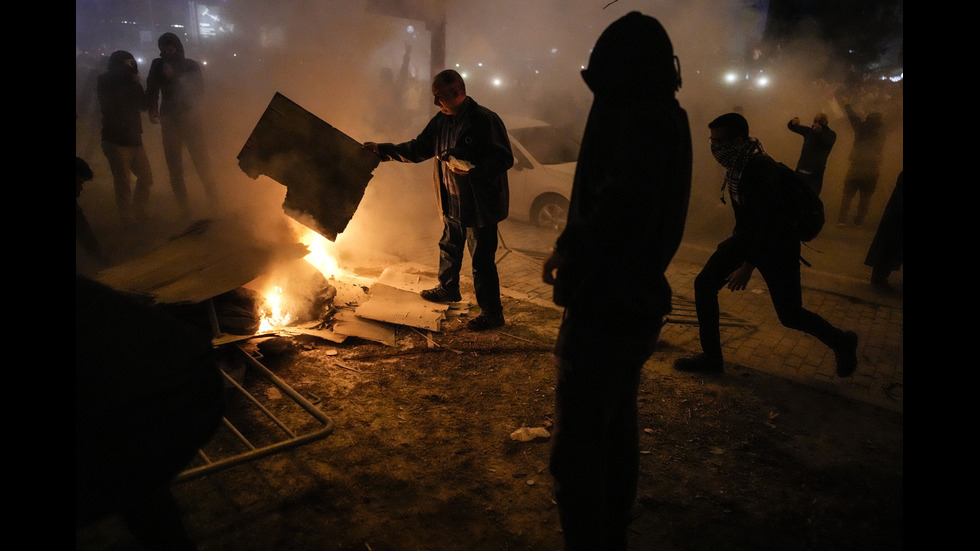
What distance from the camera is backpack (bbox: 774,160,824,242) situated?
11.6 ft

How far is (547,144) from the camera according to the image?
9.33 metres

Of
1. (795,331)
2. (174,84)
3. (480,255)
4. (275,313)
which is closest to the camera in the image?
(275,313)

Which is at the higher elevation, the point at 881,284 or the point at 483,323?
the point at 881,284

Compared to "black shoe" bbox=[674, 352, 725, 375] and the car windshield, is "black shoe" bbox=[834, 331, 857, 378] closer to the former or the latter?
"black shoe" bbox=[674, 352, 725, 375]

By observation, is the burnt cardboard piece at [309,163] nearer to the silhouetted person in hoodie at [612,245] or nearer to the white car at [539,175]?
the silhouetted person in hoodie at [612,245]

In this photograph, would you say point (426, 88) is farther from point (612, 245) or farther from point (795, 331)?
point (612, 245)

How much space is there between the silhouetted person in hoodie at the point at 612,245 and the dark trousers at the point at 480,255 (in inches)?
108

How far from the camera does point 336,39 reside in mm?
9258

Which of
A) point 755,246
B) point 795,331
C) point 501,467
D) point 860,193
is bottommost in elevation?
point 501,467

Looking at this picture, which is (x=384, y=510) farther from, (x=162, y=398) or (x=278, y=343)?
(x=278, y=343)

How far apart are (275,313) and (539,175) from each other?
17.5 ft

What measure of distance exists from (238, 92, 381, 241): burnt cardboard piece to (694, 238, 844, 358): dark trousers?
3021 millimetres

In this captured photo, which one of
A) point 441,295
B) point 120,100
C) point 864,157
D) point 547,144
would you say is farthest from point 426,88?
point 441,295

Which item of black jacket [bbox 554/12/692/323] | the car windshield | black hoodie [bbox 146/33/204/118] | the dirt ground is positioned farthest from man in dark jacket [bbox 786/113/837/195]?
black hoodie [bbox 146/33/204/118]
